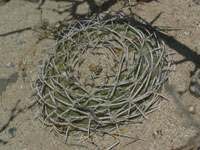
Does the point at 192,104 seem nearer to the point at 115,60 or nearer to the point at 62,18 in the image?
the point at 115,60

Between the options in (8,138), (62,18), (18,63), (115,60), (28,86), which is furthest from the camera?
(62,18)

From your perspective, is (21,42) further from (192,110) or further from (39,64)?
(192,110)

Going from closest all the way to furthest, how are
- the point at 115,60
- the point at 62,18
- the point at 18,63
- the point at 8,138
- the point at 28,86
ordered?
the point at 115,60
the point at 8,138
the point at 28,86
the point at 18,63
the point at 62,18

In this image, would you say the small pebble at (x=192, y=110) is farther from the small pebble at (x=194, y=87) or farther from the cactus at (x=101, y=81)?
the cactus at (x=101, y=81)

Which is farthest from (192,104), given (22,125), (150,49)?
(22,125)

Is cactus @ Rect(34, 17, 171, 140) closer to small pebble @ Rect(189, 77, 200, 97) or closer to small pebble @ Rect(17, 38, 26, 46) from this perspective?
small pebble @ Rect(189, 77, 200, 97)

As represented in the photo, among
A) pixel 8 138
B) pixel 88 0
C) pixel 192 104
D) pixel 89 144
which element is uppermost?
pixel 88 0
